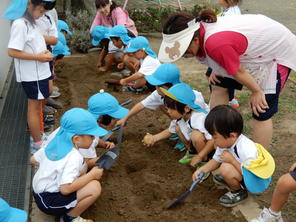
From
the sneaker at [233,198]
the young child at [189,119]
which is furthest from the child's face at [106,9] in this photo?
the sneaker at [233,198]

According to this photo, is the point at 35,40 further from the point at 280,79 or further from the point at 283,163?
the point at 283,163

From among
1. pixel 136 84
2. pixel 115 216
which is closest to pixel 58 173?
pixel 115 216

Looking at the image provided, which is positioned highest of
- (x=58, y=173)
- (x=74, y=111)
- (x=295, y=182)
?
(x=74, y=111)

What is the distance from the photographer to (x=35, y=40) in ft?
9.85

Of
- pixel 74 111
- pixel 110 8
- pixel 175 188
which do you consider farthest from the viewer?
pixel 110 8

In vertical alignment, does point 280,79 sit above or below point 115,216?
above

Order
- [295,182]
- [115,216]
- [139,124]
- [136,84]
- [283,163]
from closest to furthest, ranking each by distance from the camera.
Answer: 1. [295,182]
2. [115,216]
3. [283,163]
4. [139,124]
5. [136,84]

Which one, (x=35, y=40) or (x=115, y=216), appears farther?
(x=35, y=40)

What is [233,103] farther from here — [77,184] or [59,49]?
[77,184]

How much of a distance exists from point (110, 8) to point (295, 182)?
403cm

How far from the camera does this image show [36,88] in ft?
10.1

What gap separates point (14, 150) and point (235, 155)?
204 cm

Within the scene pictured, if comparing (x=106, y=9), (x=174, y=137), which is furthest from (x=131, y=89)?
(x=106, y=9)

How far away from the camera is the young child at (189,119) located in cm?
293
